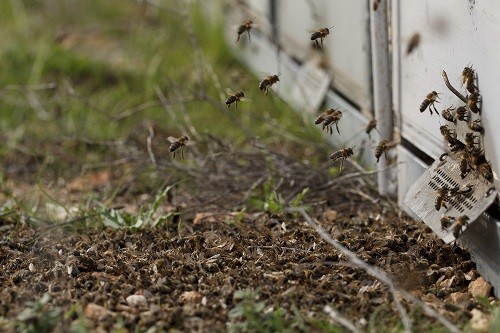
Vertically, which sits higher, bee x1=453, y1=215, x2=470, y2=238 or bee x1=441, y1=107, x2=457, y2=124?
bee x1=441, y1=107, x2=457, y2=124

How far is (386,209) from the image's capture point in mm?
4457

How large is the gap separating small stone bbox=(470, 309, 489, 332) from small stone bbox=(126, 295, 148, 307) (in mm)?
1124

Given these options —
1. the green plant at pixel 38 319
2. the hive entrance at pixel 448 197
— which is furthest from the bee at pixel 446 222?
the green plant at pixel 38 319

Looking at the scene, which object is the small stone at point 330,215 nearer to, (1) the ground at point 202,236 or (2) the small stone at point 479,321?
(1) the ground at point 202,236

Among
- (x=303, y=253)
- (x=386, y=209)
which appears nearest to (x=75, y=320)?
(x=303, y=253)

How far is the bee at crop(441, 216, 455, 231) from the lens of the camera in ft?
11.7

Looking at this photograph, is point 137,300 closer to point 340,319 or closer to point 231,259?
point 231,259

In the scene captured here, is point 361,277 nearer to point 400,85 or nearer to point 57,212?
point 400,85

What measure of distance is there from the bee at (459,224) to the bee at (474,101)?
1.29ft

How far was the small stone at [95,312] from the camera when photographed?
328 centimetres

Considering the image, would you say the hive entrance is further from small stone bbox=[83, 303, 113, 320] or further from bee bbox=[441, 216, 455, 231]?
small stone bbox=[83, 303, 113, 320]

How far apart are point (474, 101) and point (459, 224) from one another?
0.45 m

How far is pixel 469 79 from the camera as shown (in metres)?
3.51

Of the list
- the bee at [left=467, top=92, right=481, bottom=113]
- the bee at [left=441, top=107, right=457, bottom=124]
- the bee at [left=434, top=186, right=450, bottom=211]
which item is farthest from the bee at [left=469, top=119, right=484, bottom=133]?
the bee at [left=434, top=186, right=450, bottom=211]
